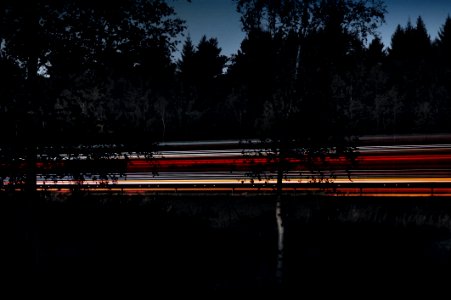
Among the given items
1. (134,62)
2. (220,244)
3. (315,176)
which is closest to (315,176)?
(315,176)

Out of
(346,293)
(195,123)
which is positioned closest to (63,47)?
(346,293)

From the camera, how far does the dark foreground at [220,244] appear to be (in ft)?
32.1

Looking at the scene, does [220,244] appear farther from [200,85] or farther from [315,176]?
[200,85]

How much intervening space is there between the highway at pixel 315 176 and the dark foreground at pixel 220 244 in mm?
556

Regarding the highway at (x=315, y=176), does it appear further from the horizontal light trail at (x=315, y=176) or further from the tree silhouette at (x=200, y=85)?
the tree silhouette at (x=200, y=85)

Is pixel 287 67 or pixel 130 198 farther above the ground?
pixel 287 67

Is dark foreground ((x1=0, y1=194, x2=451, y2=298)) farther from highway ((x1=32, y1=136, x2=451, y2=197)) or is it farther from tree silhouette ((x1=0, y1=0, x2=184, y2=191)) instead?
tree silhouette ((x1=0, y1=0, x2=184, y2=191))

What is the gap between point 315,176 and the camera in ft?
56.7

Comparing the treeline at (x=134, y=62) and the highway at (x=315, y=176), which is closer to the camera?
the treeline at (x=134, y=62)

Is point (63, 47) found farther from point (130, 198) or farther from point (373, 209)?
point (373, 209)

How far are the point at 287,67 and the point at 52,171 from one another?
6073 mm

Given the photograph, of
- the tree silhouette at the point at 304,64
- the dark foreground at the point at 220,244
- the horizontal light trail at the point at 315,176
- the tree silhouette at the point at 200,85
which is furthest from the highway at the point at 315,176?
Answer: the tree silhouette at the point at 200,85

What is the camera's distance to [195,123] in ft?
152

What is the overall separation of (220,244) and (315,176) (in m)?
6.63
